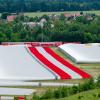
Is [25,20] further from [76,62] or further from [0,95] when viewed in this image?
[0,95]

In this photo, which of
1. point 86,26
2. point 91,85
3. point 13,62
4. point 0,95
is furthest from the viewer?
point 86,26

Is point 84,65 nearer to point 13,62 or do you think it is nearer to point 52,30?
point 13,62

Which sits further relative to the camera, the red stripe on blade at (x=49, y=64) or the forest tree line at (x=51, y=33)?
the forest tree line at (x=51, y=33)

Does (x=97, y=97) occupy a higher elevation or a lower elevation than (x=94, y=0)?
higher

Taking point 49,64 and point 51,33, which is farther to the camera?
point 51,33

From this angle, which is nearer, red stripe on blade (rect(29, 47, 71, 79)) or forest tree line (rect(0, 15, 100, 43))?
red stripe on blade (rect(29, 47, 71, 79))

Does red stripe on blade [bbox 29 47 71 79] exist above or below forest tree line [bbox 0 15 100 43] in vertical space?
above

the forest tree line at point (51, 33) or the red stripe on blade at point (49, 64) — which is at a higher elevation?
the red stripe on blade at point (49, 64)

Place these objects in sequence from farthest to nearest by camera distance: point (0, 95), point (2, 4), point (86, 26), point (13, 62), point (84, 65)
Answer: point (2, 4) → point (86, 26) → point (84, 65) → point (13, 62) → point (0, 95)

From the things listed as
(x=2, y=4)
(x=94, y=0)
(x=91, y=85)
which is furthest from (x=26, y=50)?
(x=94, y=0)

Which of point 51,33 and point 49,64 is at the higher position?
point 49,64

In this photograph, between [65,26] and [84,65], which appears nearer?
[84,65]
